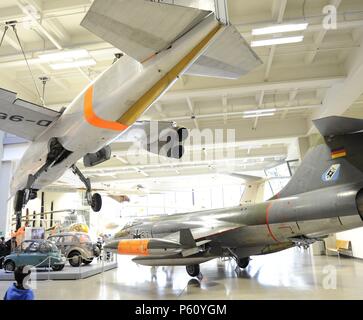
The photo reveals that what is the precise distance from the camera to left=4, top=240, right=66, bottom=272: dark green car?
10.2 metres

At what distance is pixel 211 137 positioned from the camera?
13070 millimetres

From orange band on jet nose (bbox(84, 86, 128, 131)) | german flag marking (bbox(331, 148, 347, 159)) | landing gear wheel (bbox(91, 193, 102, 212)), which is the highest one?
orange band on jet nose (bbox(84, 86, 128, 131))

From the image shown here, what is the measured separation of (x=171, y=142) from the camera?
15.4 ft

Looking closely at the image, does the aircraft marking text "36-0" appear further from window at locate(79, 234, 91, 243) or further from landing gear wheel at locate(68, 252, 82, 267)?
window at locate(79, 234, 91, 243)

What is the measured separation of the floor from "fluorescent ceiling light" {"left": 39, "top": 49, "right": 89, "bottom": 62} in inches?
204

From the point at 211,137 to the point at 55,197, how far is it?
17783 millimetres

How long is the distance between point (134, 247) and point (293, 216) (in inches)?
162

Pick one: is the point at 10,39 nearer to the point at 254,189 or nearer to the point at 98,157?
the point at 98,157

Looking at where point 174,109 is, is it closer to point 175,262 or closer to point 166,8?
point 175,262

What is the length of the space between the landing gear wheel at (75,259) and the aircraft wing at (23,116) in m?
8.47

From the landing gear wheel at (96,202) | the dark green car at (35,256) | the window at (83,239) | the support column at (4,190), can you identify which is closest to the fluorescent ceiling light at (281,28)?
the landing gear wheel at (96,202)

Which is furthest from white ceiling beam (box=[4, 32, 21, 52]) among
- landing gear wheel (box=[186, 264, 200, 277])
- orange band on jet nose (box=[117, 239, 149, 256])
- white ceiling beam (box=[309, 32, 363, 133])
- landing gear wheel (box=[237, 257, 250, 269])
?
landing gear wheel (box=[237, 257, 250, 269])

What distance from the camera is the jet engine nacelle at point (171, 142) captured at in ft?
15.2

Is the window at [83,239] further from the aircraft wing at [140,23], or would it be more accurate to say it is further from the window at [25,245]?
the aircraft wing at [140,23]
